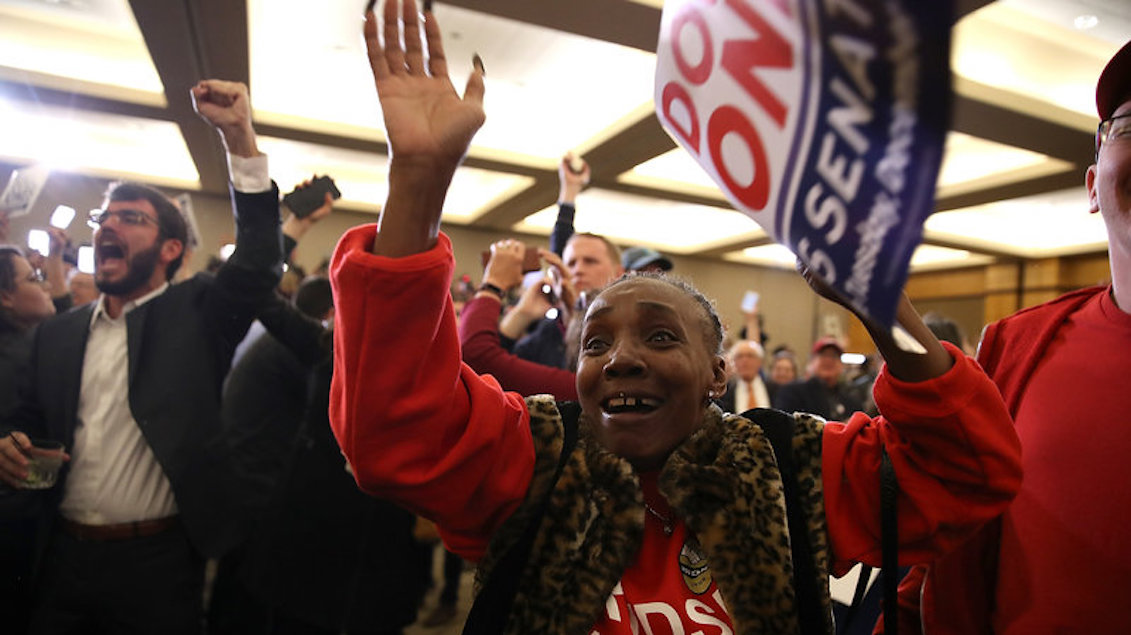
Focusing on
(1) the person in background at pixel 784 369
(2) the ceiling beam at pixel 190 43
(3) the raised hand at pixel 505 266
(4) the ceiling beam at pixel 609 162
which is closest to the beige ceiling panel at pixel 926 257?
(4) the ceiling beam at pixel 609 162

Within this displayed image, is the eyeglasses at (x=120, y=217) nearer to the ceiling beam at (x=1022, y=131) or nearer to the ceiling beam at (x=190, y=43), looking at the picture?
the ceiling beam at (x=190, y=43)

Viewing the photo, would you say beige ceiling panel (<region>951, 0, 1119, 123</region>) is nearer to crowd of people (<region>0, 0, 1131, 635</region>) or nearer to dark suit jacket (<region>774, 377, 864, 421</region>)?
dark suit jacket (<region>774, 377, 864, 421</region>)

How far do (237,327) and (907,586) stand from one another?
179 centimetres

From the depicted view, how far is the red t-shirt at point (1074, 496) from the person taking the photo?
84 cm

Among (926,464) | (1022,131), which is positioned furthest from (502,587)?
(1022,131)

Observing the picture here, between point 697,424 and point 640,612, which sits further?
point 697,424

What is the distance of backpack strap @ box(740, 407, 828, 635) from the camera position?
856 mm

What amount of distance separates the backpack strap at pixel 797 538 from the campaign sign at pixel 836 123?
17.2 inches

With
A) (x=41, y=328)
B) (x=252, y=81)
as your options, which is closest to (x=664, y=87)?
(x=41, y=328)

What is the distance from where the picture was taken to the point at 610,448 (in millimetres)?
923

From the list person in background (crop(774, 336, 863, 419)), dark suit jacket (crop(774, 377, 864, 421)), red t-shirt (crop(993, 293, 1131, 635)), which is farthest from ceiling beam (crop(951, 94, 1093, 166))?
red t-shirt (crop(993, 293, 1131, 635))

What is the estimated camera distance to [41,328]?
1.87 metres

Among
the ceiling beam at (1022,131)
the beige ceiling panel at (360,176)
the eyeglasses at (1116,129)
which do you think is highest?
the ceiling beam at (1022,131)

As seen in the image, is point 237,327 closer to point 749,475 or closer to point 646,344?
point 646,344
